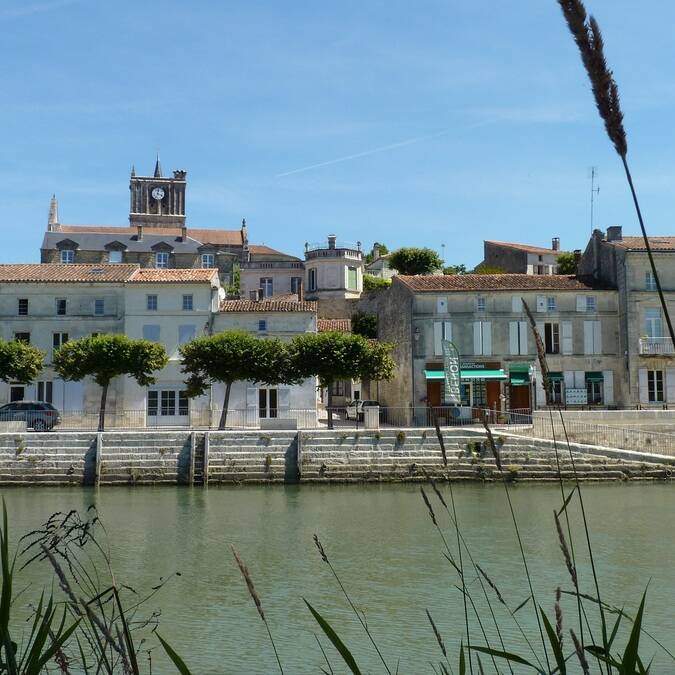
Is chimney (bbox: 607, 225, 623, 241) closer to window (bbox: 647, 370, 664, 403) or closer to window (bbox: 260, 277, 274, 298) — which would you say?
window (bbox: 647, 370, 664, 403)

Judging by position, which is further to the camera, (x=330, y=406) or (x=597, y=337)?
(x=597, y=337)

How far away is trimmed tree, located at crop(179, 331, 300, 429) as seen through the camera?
39031 millimetres

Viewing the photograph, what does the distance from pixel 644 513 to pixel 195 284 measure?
26290 mm

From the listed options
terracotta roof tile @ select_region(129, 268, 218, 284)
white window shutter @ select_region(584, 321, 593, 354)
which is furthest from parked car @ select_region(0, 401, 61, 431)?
white window shutter @ select_region(584, 321, 593, 354)

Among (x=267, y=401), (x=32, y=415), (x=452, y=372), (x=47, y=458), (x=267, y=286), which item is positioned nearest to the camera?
(x=47, y=458)

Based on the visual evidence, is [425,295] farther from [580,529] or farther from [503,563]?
[503,563]

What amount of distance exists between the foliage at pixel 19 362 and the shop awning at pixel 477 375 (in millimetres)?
17351

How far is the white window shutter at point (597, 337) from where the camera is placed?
1747 inches

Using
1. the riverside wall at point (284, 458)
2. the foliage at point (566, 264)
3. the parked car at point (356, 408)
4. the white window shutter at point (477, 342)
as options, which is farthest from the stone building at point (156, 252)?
the riverside wall at point (284, 458)

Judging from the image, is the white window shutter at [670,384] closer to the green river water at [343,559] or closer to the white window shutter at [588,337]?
the white window shutter at [588,337]

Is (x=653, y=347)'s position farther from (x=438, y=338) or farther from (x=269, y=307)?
(x=269, y=307)

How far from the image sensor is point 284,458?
107 feet

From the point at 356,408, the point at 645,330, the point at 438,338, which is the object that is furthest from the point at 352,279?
the point at 645,330

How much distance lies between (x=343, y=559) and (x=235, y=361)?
20.5 meters
